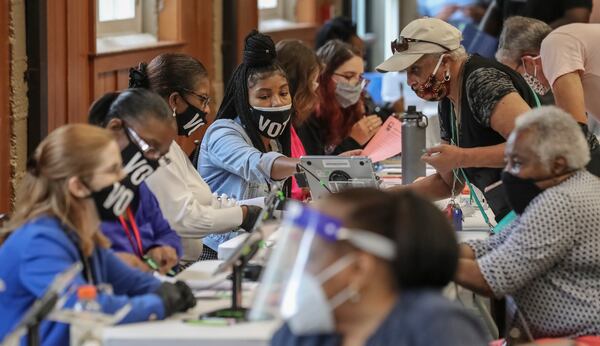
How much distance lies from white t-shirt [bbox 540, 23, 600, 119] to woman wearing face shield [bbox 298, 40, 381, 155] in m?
1.28

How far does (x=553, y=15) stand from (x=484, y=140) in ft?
14.1

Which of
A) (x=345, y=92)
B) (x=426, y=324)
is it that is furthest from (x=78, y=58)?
(x=426, y=324)

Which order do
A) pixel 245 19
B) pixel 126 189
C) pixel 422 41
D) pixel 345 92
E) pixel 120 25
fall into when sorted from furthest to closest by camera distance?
pixel 245 19 → pixel 120 25 → pixel 345 92 → pixel 422 41 → pixel 126 189

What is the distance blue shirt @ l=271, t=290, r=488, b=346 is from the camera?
215 centimetres

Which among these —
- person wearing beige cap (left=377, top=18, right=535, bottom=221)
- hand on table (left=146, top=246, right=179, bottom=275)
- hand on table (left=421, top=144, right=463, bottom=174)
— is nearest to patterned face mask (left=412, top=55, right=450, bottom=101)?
person wearing beige cap (left=377, top=18, right=535, bottom=221)

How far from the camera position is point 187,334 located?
2.79 meters

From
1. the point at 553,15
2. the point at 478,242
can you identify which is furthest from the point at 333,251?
the point at 553,15

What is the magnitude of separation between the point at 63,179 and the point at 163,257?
0.69m

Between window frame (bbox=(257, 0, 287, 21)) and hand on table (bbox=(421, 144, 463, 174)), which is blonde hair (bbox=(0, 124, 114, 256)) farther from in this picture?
window frame (bbox=(257, 0, 287, 21))

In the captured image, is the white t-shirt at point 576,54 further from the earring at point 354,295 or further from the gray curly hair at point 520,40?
the earring at point 354,295

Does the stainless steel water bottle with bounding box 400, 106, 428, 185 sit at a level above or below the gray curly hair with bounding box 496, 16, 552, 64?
below

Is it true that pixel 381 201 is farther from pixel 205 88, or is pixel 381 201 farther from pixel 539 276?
pixel 205 88

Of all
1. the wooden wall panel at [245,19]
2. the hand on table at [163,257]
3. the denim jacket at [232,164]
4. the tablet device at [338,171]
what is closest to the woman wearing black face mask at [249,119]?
the denim jacket at [232,164]

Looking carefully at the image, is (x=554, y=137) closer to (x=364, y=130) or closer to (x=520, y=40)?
(x=520, y=40)
